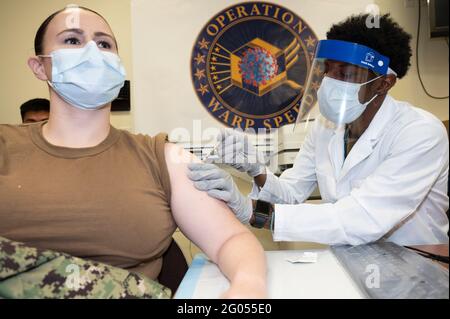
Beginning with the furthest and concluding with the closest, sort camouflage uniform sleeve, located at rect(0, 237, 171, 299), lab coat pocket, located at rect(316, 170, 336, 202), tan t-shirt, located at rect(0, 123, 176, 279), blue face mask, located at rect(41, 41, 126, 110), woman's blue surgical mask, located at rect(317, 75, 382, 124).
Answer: lab coat pocket, located at rect(316, 170, 336, 202) < woman's blue surgical mask, located at rect(317, 75, 382, 124) < blue face mask, located at rect(41, 41, 126, 110) < tan t-shirt, located at rect(0, 123, 176, 279) < camouflage uniform sleeve, located at rect(0, 237, 171, 299)

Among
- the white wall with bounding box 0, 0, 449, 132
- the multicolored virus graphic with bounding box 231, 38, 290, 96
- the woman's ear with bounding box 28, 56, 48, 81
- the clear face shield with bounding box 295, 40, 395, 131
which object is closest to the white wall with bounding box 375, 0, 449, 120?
the clear face shield with bounding box 295, 40, 395, 131

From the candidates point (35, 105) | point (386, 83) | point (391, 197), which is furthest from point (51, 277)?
point (35, 105)

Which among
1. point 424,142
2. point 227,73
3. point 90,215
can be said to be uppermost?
point 227,73

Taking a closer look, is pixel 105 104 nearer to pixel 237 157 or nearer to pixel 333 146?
pixel 237 157

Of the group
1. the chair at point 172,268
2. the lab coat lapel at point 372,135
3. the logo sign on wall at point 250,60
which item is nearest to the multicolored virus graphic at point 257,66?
the logo sign on wall at point 250,60

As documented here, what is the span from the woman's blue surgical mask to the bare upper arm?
57 centimetres

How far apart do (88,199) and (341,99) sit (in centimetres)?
88

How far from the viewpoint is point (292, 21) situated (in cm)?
230

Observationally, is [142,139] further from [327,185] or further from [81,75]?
[327,185]

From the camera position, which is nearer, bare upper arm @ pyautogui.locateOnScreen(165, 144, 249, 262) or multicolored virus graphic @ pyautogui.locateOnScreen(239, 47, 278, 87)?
bare upper arm @ pyautogui.locateOnScreen(165, 144, 249, 262)

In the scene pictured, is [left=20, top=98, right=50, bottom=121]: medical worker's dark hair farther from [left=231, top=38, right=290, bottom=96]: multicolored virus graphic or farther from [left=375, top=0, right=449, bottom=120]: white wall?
[left=375, top=0, right=449, bottom=120]: white wall

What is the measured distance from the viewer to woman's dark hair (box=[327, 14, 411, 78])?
1.28 metres

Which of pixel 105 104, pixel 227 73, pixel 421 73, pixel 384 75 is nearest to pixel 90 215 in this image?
pixel 105 104

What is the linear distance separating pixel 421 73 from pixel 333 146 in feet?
1.54
